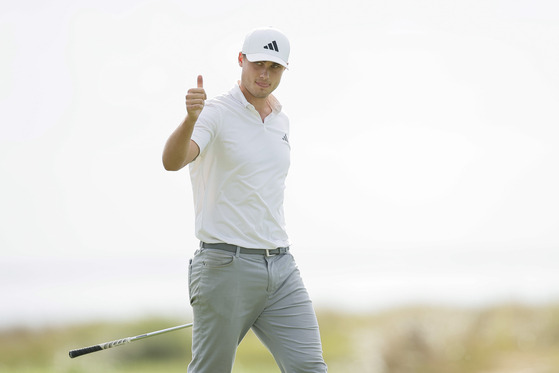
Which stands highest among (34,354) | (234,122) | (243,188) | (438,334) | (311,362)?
(234,122)

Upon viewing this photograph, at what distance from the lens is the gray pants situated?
13.4 feet

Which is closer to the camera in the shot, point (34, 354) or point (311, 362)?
point (311, 362)

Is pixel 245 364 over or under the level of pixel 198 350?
under

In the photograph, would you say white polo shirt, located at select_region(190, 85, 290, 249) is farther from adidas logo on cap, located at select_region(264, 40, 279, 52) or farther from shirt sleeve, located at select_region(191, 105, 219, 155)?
adidas logo on cap, located at select_region(264, 40, 279, 52)

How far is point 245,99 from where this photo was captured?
420 cm

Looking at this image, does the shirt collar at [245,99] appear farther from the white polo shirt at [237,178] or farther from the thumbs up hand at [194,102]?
the thumbs up hand at [194,102]

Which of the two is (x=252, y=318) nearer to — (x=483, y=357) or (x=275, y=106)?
(x=275, y=106)

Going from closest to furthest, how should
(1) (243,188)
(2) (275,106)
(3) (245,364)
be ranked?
(1) (243,188) → (2) (275,106) → (3) (245,364)

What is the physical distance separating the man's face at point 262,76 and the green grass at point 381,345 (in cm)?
520

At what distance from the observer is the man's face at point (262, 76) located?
13.8 feet

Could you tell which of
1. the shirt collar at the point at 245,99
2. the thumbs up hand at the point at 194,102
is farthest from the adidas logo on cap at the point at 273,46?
the thumbs up hand at the point at 194,102

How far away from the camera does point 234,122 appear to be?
4.10 metres

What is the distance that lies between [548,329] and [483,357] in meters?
1.22

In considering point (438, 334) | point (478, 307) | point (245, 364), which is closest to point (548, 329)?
point (478, 307)
